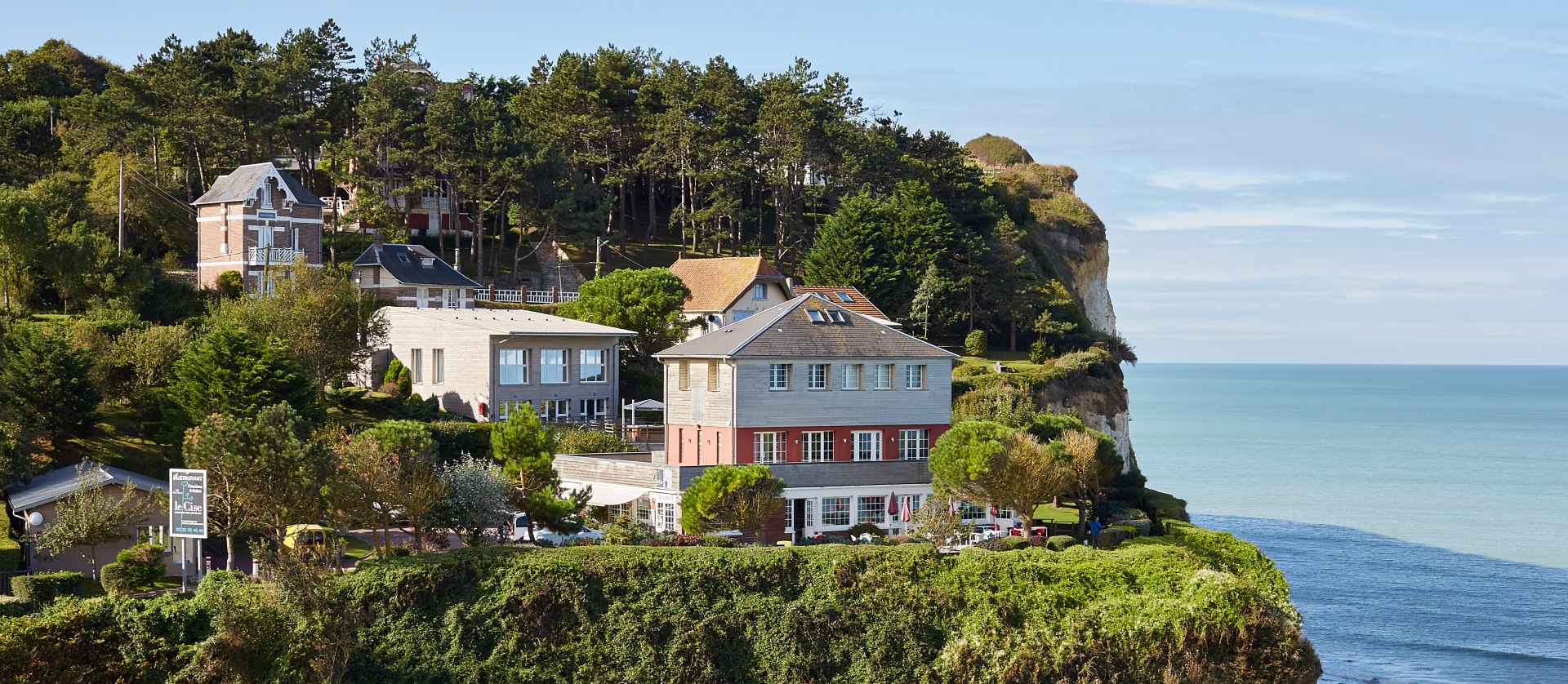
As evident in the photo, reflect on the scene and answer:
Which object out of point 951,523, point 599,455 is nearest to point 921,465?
point 951,523

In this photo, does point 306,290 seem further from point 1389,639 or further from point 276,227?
point 1389,639

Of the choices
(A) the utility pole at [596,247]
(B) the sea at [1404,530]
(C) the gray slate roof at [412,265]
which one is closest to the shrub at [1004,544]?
(B) the sea at [1404,530]

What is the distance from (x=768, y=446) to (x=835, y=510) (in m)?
3.03

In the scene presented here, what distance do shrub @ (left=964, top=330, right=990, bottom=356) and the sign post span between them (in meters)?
53.0

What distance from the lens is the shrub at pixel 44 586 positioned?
31625mm

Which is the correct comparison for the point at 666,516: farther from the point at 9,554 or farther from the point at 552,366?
the point at 552,366

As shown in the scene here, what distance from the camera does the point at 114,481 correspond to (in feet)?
121

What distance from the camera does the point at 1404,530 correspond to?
74.9 metres

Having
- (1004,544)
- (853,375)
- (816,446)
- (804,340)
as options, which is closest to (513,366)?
(804,340)

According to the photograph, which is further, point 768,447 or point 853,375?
point 853,375

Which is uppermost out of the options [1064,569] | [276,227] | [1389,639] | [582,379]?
[276,227]

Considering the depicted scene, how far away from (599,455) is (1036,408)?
29.2 meters

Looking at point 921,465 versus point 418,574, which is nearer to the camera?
point 418,574

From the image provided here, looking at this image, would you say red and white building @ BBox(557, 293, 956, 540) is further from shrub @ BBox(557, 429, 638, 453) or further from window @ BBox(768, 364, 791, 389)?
shrub @ BBox(557, 429, 638, 453)
